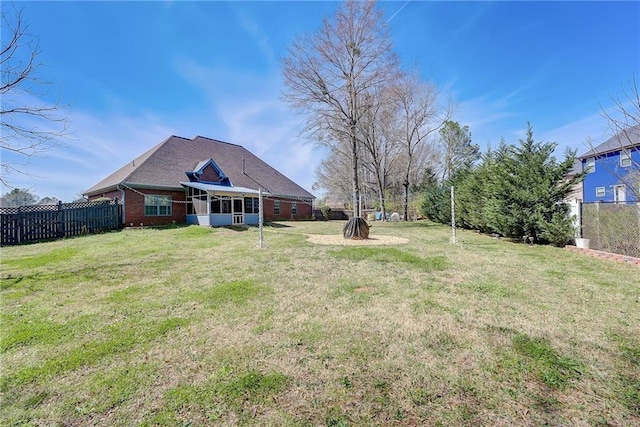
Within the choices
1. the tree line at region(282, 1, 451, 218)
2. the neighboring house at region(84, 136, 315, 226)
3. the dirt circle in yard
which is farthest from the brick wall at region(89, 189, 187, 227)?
the dirt circle in yard

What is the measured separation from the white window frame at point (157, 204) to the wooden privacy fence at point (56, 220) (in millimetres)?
1362

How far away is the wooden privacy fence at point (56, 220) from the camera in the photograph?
10625 millimetres

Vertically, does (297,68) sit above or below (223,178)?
above

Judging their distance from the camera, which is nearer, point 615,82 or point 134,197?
point 615,82

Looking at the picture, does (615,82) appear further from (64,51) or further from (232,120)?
(232,120)

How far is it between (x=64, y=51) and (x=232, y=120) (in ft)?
32.3

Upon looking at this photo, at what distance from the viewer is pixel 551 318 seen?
329cm

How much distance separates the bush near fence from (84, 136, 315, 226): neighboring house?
1410 centimetres

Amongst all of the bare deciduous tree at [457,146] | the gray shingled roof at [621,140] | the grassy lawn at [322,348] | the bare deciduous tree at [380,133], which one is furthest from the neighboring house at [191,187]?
the bare deciduous tree at [457,146]

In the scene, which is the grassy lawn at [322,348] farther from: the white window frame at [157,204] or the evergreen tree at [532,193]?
the white window frame at [157,204]

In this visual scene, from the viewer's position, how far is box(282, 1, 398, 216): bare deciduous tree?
16.9 meters

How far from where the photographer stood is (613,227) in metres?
6.93

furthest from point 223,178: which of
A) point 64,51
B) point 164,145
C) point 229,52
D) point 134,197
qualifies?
point 64,51

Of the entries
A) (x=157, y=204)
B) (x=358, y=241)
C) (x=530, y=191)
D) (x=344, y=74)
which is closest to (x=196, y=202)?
(x=157, y=204)
